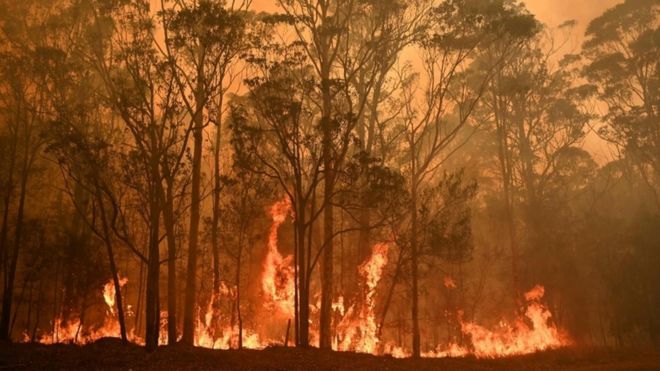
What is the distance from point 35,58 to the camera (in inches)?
899

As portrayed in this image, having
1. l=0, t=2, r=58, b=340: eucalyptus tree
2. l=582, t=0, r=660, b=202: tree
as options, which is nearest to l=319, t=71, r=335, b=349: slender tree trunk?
l=0, t=2, r=58, b=340: eucalyptus tree

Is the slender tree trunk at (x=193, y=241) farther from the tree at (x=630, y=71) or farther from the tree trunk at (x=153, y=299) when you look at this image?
the tree at (x=630, y=71)

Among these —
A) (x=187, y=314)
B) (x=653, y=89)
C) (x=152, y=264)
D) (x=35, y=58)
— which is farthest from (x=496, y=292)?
(x=35, y=58)

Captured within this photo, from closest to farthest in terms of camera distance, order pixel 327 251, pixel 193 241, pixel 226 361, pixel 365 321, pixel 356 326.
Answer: pixel 226 361, pixel 327 251, pixel 193 241, pixel 365 321, pixel 356 326

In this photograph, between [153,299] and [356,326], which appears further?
[356,326]

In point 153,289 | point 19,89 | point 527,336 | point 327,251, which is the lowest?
point 527,336

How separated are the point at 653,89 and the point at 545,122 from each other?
638cm

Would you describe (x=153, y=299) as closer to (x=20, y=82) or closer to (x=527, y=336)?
(x=20, y=82)

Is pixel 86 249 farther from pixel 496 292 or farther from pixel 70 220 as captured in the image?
pixel 496 292

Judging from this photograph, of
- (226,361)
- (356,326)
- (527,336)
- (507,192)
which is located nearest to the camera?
(226,361)

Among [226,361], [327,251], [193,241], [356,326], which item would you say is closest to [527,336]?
[356,326]

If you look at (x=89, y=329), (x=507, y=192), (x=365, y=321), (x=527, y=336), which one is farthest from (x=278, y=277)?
(x=507, y=192)

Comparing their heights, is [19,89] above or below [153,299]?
above

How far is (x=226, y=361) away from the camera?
14.5m
